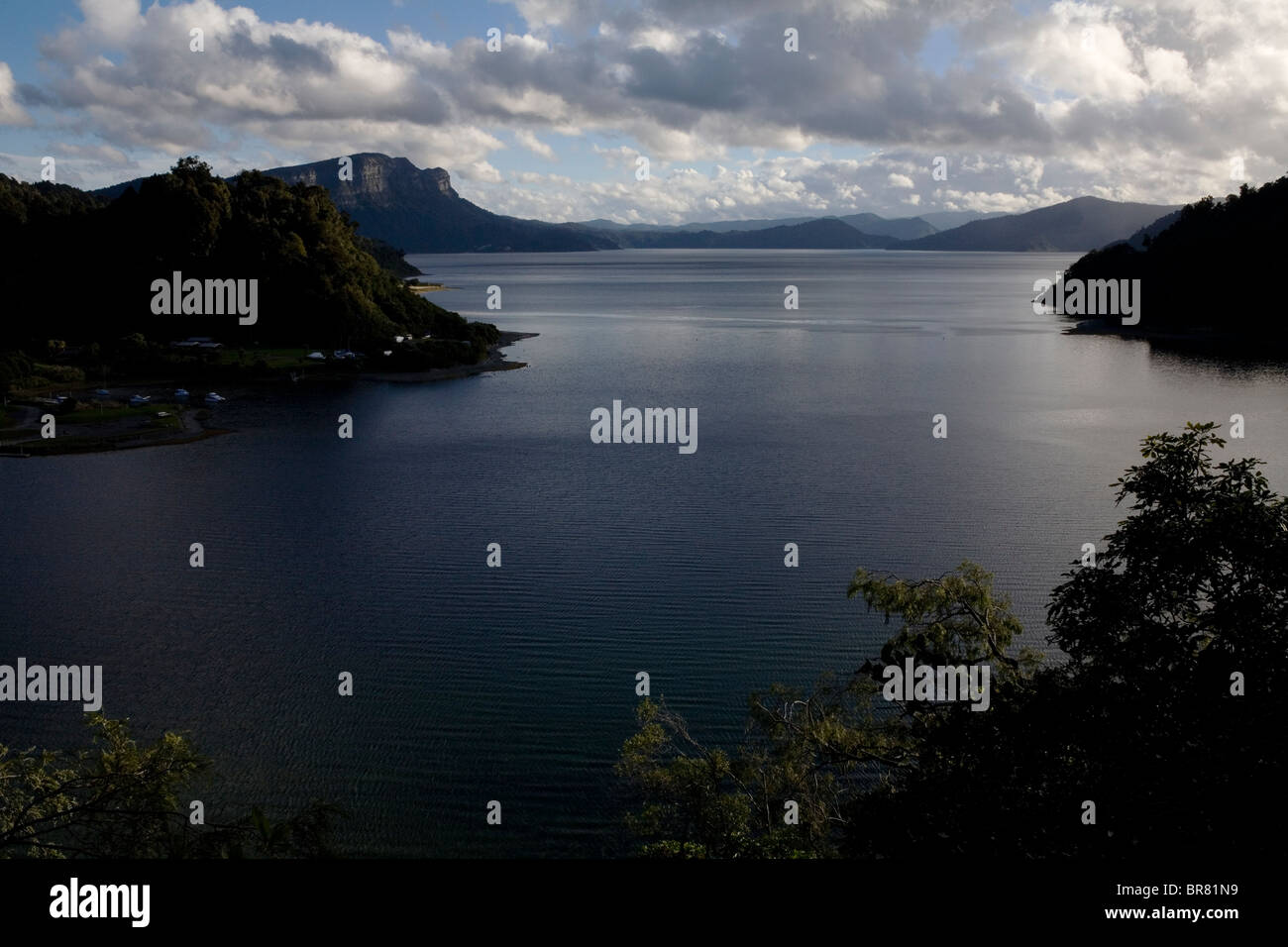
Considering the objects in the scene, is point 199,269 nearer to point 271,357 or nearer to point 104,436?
point 271,357

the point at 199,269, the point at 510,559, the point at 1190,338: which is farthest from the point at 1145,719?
the point at 1190,338

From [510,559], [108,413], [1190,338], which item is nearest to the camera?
[510,559]

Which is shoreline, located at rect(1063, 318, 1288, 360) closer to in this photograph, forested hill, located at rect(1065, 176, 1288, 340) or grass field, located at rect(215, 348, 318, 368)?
forested hill, located at rect(1065, 176, 1288, 340)

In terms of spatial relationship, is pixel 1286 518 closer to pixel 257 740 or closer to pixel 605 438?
pixel 257 740

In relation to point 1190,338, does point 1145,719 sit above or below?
below

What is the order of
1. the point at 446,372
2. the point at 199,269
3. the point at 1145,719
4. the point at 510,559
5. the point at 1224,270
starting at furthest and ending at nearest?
the point at 1224,270, the point at 199,269, the point at 446,372, the point at 510,559, the point at 1145,719

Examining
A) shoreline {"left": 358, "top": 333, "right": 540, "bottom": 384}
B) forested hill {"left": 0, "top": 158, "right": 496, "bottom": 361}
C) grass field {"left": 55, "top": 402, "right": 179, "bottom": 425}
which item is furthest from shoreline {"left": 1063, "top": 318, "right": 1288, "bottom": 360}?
grass field {"left": 55, "top": 402, "right": 179, "bottom": 425}

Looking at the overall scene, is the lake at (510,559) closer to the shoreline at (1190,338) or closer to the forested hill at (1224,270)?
the shoreline at (1190,338)

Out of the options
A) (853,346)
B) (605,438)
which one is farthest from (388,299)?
(605,438)
